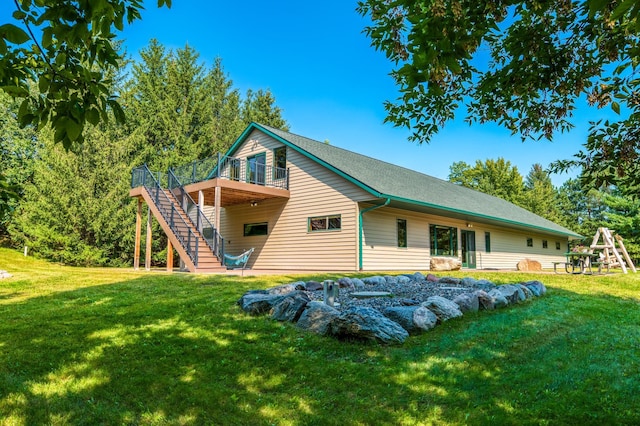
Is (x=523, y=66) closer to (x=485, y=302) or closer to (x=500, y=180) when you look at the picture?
(x=485, y=302)

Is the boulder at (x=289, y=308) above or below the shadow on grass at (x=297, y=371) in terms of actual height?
above

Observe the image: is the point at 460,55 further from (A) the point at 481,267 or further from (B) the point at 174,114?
(B) the point at 174,114

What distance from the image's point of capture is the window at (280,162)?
16047 millimetres

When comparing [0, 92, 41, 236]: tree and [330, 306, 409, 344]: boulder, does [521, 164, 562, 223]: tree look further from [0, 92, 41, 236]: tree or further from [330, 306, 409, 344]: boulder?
[0, 92, 41, 236]: tree

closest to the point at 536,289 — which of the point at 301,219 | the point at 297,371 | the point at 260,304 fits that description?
the point at 260,304

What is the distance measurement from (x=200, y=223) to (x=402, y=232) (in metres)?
7.57

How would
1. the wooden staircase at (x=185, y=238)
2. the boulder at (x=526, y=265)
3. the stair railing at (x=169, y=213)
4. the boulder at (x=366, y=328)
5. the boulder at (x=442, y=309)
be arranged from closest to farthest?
the boulder at (x=366, y=328), the boulder at (x=442, y=309), the wooden staircase at (x=185, y=238), the stair railing at (x=169, y=213), the boulder at (x=526, y=265)

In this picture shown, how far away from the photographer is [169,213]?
14.5 m

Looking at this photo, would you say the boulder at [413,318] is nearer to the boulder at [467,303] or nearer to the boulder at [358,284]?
the boulder at [467,303]

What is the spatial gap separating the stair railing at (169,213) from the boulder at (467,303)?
868cm

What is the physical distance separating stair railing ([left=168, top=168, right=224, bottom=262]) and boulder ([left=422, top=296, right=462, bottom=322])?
8690mm

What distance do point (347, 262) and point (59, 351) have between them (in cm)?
1029

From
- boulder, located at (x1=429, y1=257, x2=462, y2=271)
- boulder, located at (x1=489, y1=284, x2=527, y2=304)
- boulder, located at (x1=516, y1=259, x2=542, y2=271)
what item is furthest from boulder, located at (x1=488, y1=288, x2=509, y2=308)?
boulder, located at (x1=516, y1=259, x2=542, y2=271)

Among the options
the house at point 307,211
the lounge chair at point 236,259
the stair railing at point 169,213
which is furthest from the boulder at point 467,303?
the stair railing at point 169,213
